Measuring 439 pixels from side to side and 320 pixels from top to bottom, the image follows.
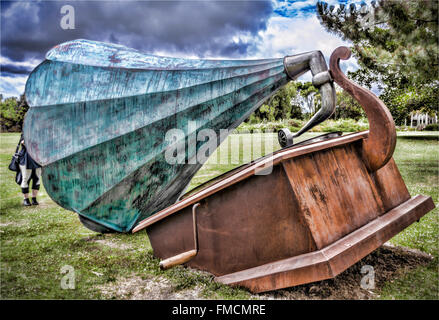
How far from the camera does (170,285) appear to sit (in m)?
3.10

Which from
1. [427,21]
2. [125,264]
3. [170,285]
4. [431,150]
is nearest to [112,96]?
[125,264]

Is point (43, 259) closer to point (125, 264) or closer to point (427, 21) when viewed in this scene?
point (125, 264)

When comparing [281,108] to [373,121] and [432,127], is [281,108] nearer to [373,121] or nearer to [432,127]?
[432,127]

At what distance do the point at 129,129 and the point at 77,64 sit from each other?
112 centimetres

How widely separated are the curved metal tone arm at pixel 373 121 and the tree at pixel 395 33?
10.4 ft

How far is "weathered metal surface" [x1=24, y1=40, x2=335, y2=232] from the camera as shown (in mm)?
3641

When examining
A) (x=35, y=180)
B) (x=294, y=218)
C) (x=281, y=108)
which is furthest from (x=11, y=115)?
(x=294, y=218)

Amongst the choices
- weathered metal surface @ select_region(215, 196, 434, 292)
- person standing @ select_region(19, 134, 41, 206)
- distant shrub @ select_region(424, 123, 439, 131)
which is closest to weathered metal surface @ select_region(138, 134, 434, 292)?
weathered metal surface @ select_region(215, 196, 434, 292)

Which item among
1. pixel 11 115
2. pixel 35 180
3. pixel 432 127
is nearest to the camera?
pixel 35 180

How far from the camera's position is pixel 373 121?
9.21 ft

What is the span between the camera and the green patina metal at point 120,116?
3648 mm

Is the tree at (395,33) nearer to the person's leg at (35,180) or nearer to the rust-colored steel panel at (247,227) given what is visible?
the rust-colored steel panel at (247,227)

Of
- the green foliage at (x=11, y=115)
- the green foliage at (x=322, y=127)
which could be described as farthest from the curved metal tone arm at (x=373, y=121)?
the green foliage at (x=11, y=115)

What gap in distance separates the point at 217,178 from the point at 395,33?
4.67m
